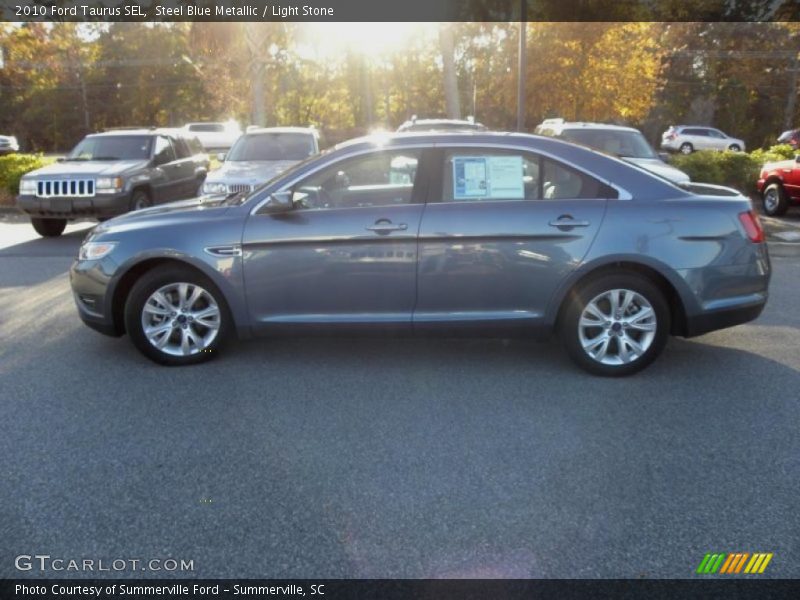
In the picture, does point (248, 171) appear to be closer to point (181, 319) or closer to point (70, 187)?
point (70, 187)

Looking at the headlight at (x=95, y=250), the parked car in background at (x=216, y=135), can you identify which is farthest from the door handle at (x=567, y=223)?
the parked car in background at (x=216, y=135)

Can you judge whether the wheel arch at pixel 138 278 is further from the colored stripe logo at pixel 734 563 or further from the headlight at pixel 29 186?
the headlight at pixel 29 186

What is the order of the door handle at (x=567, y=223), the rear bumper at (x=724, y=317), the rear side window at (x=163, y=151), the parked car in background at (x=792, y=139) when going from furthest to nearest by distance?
the parked car in background at (x=792, y=139) < the rear side window at (x=163, y=151) < the rear bumper at (x=724, y=317) < the door handle at (x=567, y=223)

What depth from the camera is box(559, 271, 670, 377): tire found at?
488cm

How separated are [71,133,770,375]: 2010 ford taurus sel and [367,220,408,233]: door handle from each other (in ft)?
0.04

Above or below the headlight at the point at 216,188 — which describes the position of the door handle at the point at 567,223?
below

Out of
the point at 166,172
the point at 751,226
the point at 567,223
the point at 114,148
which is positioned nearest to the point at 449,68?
the point at 166,172

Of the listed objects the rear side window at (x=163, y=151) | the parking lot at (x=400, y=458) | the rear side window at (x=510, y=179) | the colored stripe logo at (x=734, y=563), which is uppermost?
the rear side window at (x=163, y=151)

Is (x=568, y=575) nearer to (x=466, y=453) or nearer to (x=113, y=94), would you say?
(x=466, y=453)

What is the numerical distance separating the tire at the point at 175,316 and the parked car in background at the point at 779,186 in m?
11.5

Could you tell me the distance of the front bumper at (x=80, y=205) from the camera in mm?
10758

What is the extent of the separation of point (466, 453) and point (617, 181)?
2.33 meters

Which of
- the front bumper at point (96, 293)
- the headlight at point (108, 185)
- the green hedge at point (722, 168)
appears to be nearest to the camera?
the front bumper at point (96, 293)

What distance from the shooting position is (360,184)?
513 cm
